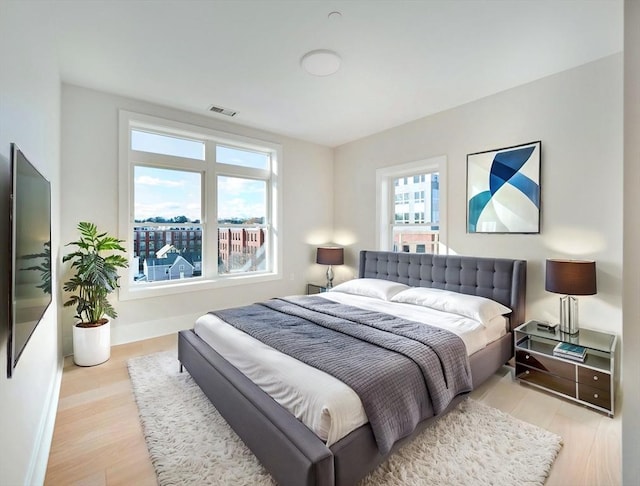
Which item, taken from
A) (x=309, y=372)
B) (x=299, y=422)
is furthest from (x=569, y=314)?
(x=299, y=422)

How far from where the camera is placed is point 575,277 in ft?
8.11

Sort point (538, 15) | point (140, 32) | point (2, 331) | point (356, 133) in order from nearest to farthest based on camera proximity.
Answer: point (2, 331), point (538, 15), point (140, 32), point (356, 133)

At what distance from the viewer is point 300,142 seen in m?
5.00

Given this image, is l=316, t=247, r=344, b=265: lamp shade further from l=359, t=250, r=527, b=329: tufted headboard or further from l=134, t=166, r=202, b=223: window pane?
l=134, t=166, r=202, b=223: window pane

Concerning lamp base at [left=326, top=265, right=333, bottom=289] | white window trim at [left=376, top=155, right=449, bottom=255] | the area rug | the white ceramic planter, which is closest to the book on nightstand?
the area rug

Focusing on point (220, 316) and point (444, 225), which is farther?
point (444, 225)

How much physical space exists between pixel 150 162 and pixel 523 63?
406 cm

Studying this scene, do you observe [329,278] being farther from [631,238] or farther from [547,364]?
[631,238]

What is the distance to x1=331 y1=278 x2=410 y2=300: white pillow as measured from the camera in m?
3.62

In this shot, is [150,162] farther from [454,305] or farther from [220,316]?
[454,305]

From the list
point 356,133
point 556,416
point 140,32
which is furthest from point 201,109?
point 556,416

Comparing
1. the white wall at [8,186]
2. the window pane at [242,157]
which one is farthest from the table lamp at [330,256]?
the white wall at [8,186]

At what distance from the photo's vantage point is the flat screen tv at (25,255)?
1.05 meters

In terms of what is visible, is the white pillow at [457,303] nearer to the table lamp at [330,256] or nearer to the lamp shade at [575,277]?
the lamp shade at [575,277]
